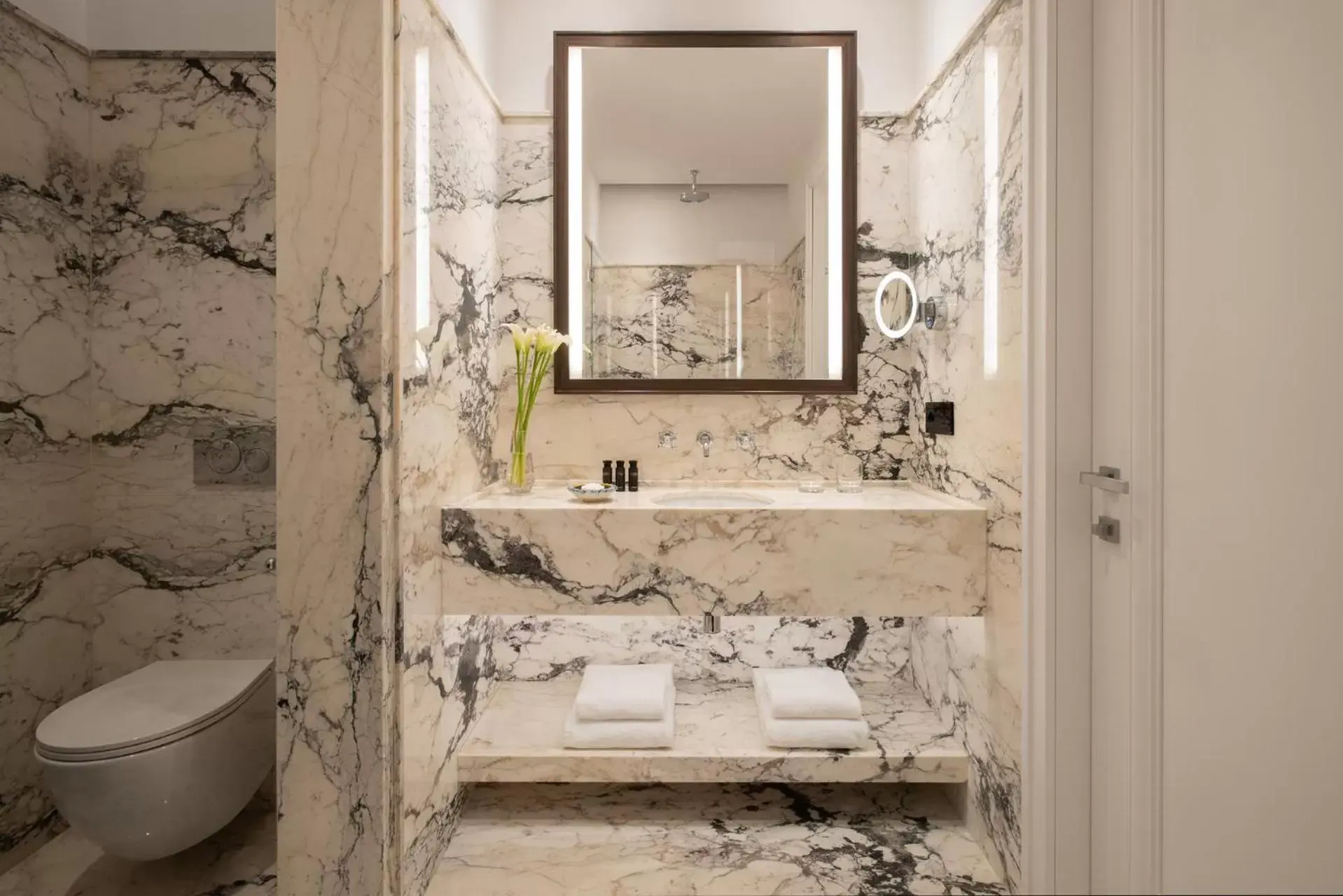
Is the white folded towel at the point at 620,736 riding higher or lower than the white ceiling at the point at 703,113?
lower

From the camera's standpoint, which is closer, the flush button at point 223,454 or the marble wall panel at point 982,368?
the marble wall panel at point 982,368

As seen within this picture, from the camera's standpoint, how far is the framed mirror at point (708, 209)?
6.17 ft

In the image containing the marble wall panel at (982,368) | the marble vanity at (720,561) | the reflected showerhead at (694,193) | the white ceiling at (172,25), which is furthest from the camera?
the reflected showerhead at (694,193)

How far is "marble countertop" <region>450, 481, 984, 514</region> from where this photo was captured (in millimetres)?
1439

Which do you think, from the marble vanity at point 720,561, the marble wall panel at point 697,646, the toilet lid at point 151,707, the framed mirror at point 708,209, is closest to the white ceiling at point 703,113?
the framed mirror at point 708,209

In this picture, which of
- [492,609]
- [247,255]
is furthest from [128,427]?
[492,609]

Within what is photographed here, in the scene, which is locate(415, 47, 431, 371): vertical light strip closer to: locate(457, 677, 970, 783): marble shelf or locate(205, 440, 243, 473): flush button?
locate(205, 440, 243, 473): flush button

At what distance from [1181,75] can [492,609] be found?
142cm

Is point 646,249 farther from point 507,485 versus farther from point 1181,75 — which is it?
point 1181,75

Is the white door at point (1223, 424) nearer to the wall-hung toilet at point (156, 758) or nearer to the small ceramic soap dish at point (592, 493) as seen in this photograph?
the small ceramic soap dish at point (592, 493)

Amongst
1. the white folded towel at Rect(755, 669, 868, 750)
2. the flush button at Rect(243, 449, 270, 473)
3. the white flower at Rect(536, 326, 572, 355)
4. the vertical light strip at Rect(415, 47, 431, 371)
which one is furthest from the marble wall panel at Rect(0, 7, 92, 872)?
the white folded towel at Rect(755, 669, 868, 750)

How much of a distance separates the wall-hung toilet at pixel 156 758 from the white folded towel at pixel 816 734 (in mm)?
1256

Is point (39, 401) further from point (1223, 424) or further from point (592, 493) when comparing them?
point (1223, 424)

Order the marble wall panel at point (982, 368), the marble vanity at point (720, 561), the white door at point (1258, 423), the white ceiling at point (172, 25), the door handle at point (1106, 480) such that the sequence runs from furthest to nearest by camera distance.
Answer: the white ceiling at point (172, 25), the marble vanity at point (720, 561), the marble wall panel at point (982, 368), the door handle at point (1106, 480), the white door at point (1258, 423)
